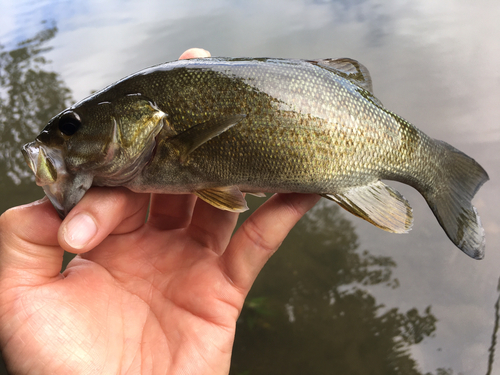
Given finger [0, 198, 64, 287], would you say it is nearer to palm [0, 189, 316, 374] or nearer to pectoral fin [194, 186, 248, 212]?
palm [0, 189, 316, 374]

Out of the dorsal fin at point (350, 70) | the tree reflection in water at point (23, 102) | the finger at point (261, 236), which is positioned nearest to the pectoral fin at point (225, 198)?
the finger at point (261, 236)

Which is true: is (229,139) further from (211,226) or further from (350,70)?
(350,70)

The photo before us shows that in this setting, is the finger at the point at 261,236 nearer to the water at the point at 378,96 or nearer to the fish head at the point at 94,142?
the fish head at the point at 94,142

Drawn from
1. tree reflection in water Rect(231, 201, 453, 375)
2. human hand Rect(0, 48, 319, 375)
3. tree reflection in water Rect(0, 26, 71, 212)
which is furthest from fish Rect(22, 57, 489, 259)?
tree reflection in water Rect(0, 26, 71, 212)

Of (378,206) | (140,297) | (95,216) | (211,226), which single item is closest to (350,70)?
(378,206)

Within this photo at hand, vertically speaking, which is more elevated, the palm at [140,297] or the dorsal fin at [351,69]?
the dorsal fin at [351,69]

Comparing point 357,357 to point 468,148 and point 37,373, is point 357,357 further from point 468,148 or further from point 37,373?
point 468,148
